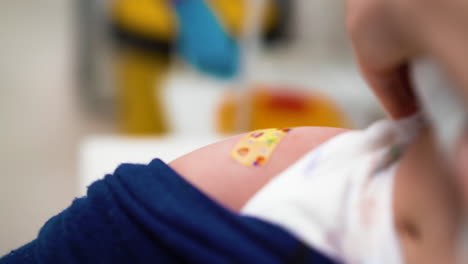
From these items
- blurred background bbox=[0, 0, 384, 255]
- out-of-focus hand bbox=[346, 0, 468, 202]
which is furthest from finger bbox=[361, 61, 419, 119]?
blurred background bbox=[0, 0, 384, 255]

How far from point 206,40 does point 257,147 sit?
1078 mm

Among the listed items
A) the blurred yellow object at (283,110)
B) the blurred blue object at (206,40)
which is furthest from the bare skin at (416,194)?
the blurred blue object at (206,40)

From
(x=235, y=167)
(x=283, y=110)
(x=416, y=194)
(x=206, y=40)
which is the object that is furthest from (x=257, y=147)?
(x=206, y=40)

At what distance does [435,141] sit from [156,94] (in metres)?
1.34

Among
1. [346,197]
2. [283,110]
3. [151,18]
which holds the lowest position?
[283,110]

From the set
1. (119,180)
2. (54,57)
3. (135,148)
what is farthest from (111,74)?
(119,180)

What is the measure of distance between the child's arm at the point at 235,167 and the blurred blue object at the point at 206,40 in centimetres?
105

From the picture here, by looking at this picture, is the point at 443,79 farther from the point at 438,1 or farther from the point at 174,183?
the point at 174,183

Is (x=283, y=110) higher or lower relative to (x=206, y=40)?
lower

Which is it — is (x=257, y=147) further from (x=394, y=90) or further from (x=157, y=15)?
(x=157, y=15)

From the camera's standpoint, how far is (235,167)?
0.39 meters

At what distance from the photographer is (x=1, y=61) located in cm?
187

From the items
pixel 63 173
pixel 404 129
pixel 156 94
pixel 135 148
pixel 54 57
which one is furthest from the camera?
pixel 54 57

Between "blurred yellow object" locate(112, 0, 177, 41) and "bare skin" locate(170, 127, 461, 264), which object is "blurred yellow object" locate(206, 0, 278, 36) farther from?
"bare skin" locate(170, 127, 461, 264)
